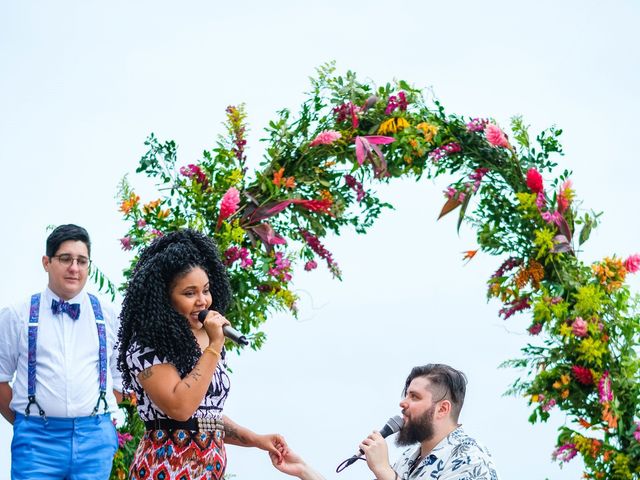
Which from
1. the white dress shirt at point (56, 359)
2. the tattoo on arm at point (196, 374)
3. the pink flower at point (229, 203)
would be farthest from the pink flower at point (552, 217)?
the tattoo on arm at point (196, 374)

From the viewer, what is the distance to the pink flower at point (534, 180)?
4.38 m

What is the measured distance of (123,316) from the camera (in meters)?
2.65

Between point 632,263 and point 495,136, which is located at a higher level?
point 495,136

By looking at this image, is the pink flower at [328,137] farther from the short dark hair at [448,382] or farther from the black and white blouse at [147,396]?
the black and white blouse at [147,396]

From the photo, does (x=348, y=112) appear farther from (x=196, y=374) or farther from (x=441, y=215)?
(x=196, y=374)

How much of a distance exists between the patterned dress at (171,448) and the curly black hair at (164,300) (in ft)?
0.16

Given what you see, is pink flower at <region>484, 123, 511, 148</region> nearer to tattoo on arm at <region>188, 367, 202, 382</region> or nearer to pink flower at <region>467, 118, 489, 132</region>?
pink flower at <region>467, 118, 489, 132</region>

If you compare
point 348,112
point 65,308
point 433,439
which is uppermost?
point 348,112

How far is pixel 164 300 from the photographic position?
2.55 m

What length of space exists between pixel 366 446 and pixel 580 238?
1.94 m

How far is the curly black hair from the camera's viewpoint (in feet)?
8.13

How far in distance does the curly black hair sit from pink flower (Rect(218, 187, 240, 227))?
163 centimetres

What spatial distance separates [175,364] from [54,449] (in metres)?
1.60

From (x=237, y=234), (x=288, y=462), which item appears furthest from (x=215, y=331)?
(x=237, y=234)
